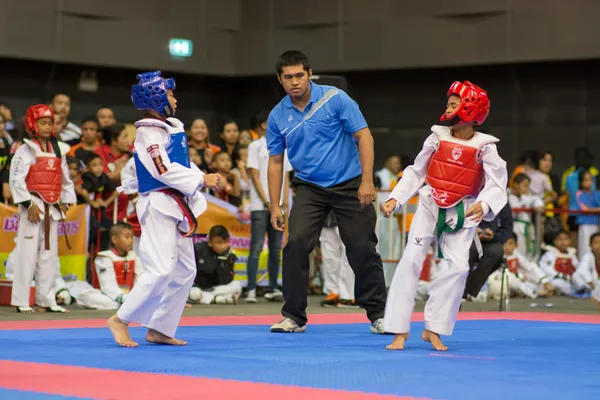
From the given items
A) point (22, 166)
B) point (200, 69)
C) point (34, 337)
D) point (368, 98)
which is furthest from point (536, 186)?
point (34, 337)

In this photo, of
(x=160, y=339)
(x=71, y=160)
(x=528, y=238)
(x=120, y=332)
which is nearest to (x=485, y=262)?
(x=528, y=238)

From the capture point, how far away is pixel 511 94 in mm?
16391

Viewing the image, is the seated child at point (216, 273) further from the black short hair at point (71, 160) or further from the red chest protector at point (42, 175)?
the red chest protector at point (42, 175)

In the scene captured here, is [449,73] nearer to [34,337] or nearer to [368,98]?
[368,98]

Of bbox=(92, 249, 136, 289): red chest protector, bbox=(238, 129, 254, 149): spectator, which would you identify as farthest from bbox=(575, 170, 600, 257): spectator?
bbox=(92, 249, 136, 289): red chest protector

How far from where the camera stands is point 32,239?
8891 millimetres

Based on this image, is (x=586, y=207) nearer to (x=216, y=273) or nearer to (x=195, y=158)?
(x=216, y=273)

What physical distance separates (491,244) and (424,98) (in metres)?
7.08

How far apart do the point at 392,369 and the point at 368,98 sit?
1272cm

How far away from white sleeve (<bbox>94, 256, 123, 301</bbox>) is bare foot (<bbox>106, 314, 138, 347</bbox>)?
3.83m

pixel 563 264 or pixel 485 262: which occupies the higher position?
pixel 485 262

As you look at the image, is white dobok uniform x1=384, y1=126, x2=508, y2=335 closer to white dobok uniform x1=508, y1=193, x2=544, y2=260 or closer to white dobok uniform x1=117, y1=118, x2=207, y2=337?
white dobok uniform x1=117, y1=118, x2=207, y2=337

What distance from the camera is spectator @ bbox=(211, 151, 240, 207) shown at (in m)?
11.3

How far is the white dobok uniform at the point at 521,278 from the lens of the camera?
1213 cm
